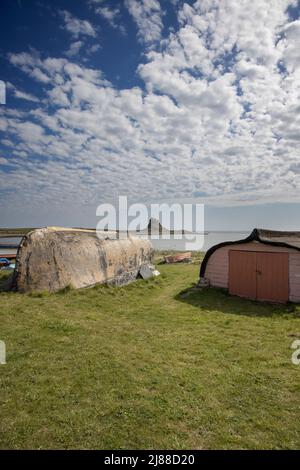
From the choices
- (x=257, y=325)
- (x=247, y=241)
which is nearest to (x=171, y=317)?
(x=257, y=325)

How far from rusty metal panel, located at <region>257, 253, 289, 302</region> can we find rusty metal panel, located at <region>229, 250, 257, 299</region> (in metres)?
0.31

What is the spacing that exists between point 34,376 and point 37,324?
3496 mm

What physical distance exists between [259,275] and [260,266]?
0.47 m

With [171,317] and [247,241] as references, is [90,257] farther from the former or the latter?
[247,241]

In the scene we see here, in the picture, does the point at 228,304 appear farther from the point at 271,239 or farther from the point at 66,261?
the point at 66,261

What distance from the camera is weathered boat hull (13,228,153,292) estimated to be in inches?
516

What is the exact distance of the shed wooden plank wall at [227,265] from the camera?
12930 millimetres

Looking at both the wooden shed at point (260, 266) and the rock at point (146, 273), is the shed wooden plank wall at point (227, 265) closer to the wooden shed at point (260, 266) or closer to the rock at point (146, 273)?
the wooden shed at point (260, 266)

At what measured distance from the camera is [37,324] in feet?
30.5

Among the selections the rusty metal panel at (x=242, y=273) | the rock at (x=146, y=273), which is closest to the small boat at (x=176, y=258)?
the rock at (x=146, y=273)

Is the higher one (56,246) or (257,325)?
(56,246)

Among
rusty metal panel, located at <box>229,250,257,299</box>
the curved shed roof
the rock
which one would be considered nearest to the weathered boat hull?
the rock

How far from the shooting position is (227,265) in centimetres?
1538
